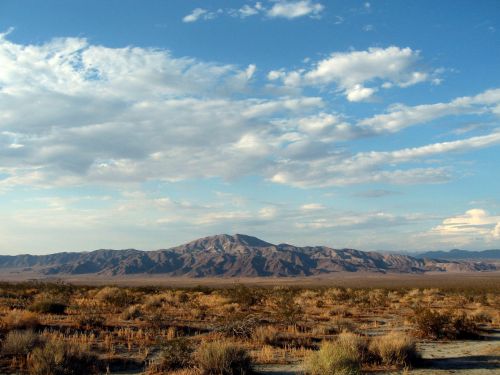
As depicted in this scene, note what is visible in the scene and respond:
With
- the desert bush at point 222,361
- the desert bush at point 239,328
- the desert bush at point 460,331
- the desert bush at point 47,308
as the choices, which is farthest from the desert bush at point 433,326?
the desert bush at point 47,308

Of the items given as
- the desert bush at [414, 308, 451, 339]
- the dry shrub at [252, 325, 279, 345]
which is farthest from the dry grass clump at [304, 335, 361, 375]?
the desert bush at [414, 308, 451, 339]

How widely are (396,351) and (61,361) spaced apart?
29.5ft

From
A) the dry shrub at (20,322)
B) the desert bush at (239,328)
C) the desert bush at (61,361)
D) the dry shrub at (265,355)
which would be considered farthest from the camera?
the dry shrub at (20,322)

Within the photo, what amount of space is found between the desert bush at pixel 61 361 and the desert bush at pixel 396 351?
7.90 meters

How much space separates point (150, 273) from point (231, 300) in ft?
521

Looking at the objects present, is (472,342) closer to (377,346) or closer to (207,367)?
(377,346)

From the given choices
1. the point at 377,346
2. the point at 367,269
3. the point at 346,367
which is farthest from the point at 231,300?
the point at 367,269

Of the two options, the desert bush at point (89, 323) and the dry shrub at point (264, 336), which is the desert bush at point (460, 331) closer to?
the dry shrub at point (264, 336)

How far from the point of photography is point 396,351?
13.1 m

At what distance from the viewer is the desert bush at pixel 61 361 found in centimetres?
1122

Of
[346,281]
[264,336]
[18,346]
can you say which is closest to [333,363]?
[264,336]

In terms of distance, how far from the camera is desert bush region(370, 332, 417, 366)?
13.0 metres

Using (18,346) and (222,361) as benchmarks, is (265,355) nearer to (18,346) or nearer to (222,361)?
(222,361)

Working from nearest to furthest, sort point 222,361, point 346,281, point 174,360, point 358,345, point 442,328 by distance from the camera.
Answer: point 222,361 → point 174,360 → point 358,345 → point 442,328 → point 346,281
